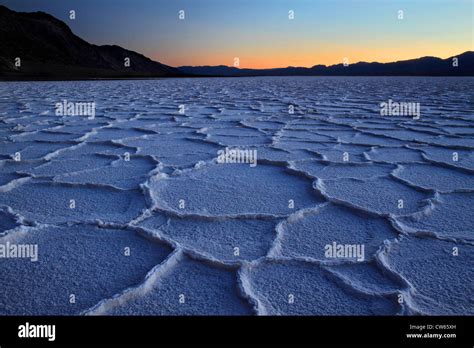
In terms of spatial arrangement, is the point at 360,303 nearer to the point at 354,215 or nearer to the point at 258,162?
the point at 354,215

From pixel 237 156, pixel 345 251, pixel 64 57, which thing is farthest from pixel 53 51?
pixel 345 251

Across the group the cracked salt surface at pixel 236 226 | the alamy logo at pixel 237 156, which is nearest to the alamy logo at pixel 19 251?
the cracked salt surface at pixel 236 226

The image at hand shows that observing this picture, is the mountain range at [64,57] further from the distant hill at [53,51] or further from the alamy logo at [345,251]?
the alamy logo at [345,251]

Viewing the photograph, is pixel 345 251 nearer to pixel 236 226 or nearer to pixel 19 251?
pixel 236 226
